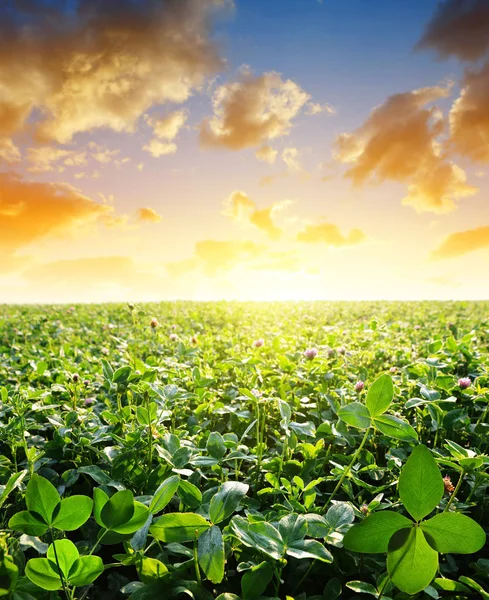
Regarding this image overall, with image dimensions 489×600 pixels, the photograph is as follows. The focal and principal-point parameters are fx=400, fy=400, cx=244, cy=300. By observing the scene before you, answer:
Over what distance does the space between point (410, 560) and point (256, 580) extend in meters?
0.49

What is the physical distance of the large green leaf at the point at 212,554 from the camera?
1.04m

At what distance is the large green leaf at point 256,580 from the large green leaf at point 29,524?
59cm

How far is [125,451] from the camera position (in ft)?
5.78

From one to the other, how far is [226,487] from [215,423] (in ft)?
4.84

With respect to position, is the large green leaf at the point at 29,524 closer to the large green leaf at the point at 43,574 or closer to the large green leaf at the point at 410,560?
the large green leaf at the point at 43,574

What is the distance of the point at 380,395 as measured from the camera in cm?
131

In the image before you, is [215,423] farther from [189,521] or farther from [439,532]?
[439,532]

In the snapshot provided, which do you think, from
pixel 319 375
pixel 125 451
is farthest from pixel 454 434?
pixel 125 451

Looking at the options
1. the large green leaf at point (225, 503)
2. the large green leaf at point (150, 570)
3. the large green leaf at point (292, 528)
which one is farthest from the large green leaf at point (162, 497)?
the large green leaf at point (292, 528)

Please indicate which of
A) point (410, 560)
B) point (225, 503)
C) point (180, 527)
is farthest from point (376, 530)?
point (180, 527)

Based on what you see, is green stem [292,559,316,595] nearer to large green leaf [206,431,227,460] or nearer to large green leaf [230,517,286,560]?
large green leaf [230,517,286,560]

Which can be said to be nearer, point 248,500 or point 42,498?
point 42,498

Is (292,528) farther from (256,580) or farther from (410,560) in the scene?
(410,560)

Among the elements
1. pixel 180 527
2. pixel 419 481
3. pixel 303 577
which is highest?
pixel 419 481
